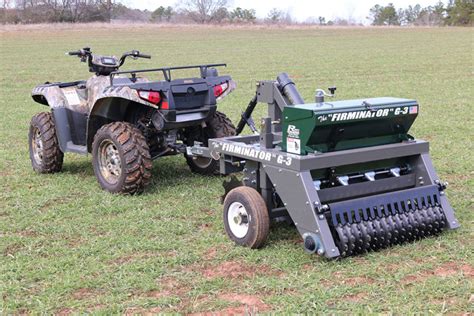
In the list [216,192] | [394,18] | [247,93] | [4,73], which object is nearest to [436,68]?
[247,93]

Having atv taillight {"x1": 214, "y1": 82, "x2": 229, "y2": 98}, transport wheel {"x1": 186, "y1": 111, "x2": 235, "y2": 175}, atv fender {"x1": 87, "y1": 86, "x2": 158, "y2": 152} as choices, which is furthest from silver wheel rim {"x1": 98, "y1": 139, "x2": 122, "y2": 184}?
atv taillight {"x1": 214, "y1": 82, "x2": 229, "y2": 98}


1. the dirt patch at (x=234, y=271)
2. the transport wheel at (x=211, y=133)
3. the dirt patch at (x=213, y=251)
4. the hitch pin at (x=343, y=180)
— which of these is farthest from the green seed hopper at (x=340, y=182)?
the transport wheel at (x=211, y=133)

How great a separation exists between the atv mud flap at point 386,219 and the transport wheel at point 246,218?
21.8 inches

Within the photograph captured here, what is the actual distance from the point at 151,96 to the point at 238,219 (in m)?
1.94

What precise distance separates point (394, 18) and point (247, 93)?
10837 centimetres

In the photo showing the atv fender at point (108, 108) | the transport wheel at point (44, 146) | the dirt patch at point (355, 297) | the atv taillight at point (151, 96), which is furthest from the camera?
the transport wheel at point (44, 146)

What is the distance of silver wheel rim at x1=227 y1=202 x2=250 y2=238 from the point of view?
5.46 m

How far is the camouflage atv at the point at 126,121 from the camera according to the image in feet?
22.6

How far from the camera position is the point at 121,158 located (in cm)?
689

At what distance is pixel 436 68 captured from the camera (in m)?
23.2

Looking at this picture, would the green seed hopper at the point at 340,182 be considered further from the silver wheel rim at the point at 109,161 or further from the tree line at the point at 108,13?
the tree line at the point at 108,13

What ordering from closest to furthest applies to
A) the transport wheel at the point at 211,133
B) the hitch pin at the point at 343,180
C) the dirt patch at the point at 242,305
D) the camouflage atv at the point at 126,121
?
the dirt patch at the point at 242,305
the hitch pin at the point at 343,180
the camouflage atv at the point at 126,121
the transport wheel at the point at 211,133

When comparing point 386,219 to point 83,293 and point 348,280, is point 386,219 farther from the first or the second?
point 83,293

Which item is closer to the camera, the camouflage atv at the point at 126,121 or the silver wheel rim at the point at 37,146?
the camouflage atv at the point at 126,121
